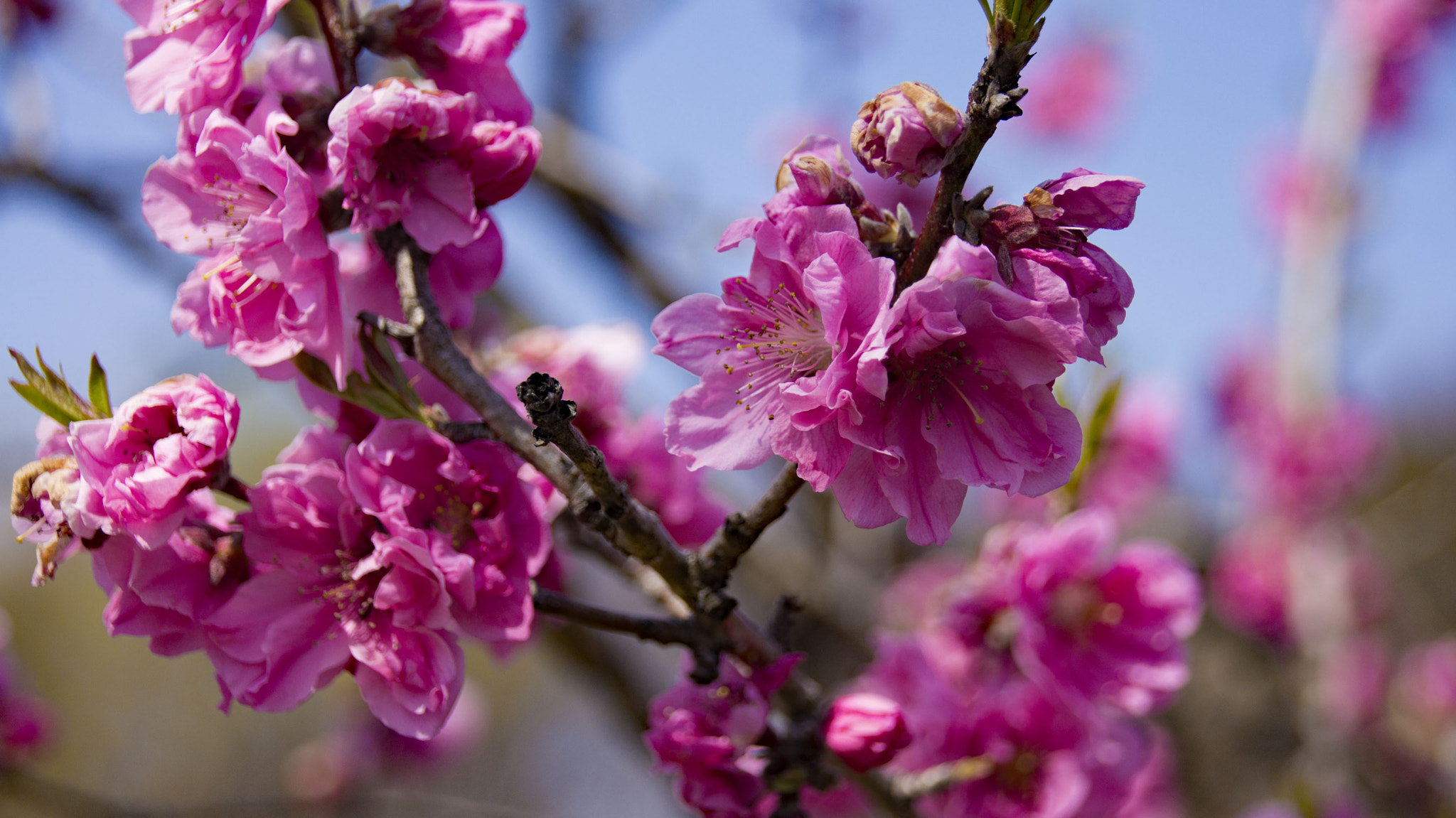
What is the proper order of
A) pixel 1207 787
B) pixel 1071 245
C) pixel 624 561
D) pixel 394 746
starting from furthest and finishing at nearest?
pixel 1207 787 < pixel 394 746 < pixel 624 561 < pixel 1071 245

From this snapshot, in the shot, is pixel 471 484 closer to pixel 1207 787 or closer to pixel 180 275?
pixel 180 275

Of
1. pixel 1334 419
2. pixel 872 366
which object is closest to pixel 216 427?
pixel 872 366

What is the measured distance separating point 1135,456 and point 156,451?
11.8ft

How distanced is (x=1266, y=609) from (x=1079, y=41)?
4863mm

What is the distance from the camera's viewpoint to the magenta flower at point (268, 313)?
112 cm

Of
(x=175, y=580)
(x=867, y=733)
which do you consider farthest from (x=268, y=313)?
(x=867, y=733)

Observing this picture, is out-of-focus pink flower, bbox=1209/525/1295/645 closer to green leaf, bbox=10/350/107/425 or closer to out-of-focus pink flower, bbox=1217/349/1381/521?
out-of-focus pink flower, bbox=1217/349/1381/521

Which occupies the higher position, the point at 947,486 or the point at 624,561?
the point at 947,486

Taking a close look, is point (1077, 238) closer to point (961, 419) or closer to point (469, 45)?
point (961, 419)

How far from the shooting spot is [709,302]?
43.1 inches

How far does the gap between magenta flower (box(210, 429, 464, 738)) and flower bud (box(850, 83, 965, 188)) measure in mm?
716

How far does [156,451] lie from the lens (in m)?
1.07

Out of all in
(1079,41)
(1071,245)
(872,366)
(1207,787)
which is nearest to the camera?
(872,366)

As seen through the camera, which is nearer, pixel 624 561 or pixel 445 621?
pixel 445 621
